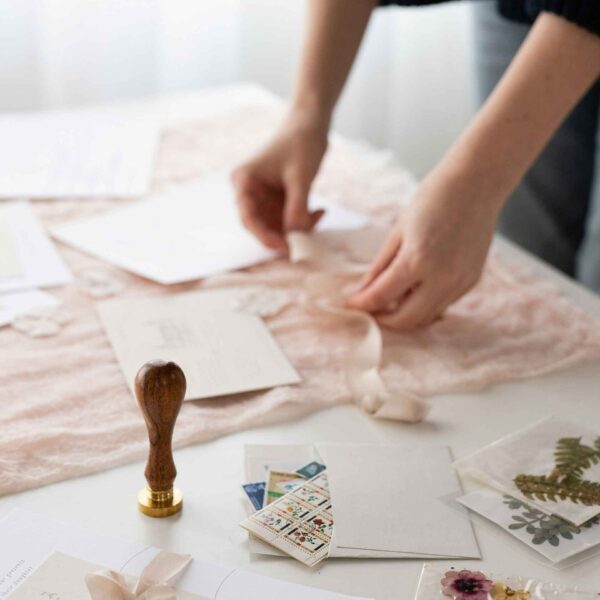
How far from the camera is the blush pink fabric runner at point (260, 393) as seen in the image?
0.78 m

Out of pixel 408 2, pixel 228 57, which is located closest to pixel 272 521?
pixel 408 2

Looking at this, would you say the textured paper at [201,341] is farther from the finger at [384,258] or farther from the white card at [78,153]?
the white card at [78,153]

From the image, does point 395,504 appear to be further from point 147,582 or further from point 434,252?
point 434,252

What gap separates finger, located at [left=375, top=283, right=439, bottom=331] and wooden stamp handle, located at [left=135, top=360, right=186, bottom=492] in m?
0.35

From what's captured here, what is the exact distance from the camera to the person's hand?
947mm

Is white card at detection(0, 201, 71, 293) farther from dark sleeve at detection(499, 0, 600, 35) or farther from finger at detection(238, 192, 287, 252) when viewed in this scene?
dark sleeve at detection(499, 0, 600, 35)

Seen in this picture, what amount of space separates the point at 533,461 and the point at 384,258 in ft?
0.98

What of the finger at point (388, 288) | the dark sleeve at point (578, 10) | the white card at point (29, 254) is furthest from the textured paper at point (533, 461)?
the white card at point (29, 254)

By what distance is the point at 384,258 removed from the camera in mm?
987

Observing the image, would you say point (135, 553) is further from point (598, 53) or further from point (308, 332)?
point (598, 53)

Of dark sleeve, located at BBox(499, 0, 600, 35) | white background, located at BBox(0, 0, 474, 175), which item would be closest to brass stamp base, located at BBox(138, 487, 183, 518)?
dark sleeve, located at BBox(499, 0, 600, 35)

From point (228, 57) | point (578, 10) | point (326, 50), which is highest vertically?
point (578, 10)

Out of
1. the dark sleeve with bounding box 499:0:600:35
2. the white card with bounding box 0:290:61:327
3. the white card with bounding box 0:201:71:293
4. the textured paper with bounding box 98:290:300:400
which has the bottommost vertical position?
the white card with bounding box 0:201:71:293

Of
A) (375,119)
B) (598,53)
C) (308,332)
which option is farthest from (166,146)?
(375,119)
